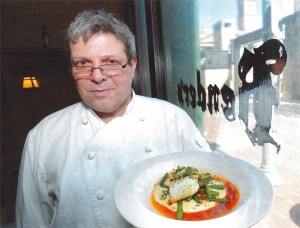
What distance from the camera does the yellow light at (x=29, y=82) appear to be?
149 inches

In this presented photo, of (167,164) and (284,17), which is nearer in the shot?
(284,17)

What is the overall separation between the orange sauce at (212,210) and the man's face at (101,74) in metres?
0.48

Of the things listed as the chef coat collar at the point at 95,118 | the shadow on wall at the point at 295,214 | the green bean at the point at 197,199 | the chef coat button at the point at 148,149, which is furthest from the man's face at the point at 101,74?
the shadow on wall at the point at 295,214

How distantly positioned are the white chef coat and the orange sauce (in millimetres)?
288

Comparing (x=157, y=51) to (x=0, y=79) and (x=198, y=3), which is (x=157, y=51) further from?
(x=0, y=79)

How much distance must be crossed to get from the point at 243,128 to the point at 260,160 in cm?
18

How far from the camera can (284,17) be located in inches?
39.1

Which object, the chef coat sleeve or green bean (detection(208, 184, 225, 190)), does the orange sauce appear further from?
the chef coat sleeve

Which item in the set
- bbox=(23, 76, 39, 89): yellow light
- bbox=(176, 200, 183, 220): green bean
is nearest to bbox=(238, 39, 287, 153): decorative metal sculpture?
bbox=(176, 200, 183, 220): green bean

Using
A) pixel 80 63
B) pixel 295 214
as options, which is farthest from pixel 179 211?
pixel 80 63

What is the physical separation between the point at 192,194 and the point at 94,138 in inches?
20.7

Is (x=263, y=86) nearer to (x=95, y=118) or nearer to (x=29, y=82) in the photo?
(x=95, y=118)

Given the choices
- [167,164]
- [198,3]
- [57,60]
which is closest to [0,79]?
[57,60]

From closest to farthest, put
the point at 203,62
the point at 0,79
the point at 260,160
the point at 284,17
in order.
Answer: the point at 284,17 < the point at 260,160 < the point at 203,62 < the point at 0,79
